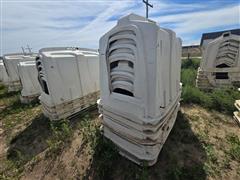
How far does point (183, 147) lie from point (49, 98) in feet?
12.1

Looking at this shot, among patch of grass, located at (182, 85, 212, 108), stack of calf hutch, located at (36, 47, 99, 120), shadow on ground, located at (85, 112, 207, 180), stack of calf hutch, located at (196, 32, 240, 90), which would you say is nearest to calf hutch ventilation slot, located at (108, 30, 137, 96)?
shadow on ground, located at (85, 112, 207, 180)

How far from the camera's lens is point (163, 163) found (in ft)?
8.30

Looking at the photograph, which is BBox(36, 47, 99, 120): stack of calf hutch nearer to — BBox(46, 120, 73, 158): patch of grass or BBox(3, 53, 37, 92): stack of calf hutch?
BBox(46, 120, 73, 158): patch of grass

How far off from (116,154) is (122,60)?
1.74m

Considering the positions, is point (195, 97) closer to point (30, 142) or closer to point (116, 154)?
point (116, 154)

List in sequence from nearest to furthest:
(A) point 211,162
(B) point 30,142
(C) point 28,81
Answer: (A) point 211,162 < (B) point 30,142 < (C) point 28,81

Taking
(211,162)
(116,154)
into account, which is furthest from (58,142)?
(211,162)

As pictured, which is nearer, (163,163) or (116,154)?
(163,163)

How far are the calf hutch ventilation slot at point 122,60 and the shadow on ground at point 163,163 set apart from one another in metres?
1.19

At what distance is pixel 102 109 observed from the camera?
2.95m

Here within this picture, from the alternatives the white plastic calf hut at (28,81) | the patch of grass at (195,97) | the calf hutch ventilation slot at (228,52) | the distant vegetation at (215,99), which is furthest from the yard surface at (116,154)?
the white plastic calf hut at (28,81)

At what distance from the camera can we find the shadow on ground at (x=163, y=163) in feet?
7.59

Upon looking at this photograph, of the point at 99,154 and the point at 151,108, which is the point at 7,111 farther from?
the point at 151,108

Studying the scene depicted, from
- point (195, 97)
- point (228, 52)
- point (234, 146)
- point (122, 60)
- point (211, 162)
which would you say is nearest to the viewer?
point (122, 60)
